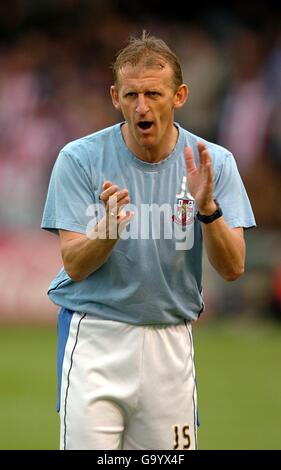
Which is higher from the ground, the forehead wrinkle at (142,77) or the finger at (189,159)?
the forehead wrinkle at (142,77)

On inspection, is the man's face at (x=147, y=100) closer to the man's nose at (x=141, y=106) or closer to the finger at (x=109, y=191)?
the man's nose at (x=141, y=106)

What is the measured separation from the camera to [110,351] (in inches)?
231

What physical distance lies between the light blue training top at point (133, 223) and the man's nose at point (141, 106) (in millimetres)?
344

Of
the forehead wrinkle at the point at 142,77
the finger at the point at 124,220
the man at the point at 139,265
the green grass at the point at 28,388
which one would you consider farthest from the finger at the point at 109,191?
the green grass at the point at 28,388

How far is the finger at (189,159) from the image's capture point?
5660 millimetres

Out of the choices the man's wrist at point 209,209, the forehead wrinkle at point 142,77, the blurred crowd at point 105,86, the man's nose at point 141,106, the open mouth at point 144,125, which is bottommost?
the man's wrist at point 209,209

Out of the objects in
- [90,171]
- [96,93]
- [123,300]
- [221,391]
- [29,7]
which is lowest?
[221,391]

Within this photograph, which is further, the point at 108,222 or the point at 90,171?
the point at 90,171

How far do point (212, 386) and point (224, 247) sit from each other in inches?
262

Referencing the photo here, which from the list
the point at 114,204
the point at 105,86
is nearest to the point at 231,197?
the point at 114,204

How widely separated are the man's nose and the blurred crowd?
9937 mm

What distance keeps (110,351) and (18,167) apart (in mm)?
10672
